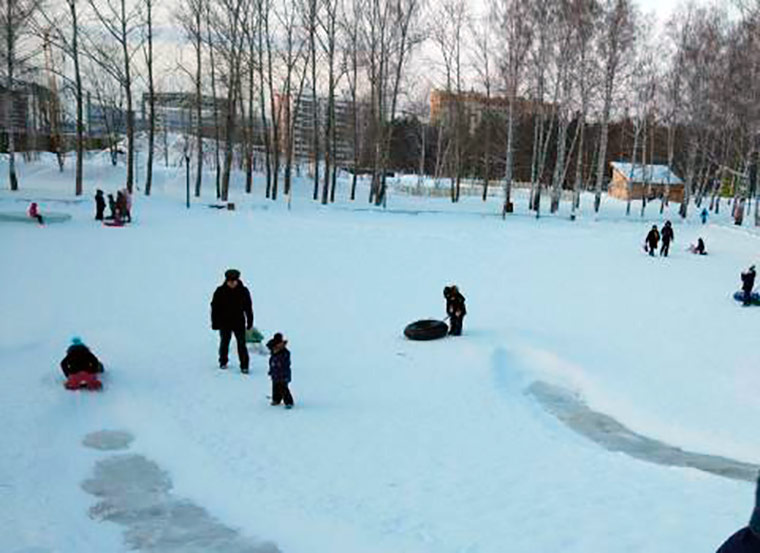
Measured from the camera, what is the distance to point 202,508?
616 centimetres

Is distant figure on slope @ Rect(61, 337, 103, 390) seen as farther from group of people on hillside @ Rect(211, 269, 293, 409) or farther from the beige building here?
the beige building

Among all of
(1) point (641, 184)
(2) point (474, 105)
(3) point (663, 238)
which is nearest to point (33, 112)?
(2) point (474, 105)

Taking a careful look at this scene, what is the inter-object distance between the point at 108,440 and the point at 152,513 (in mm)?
1834

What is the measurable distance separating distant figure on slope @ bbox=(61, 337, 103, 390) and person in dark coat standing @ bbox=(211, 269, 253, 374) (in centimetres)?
165

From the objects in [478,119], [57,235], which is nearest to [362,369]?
[57,235]

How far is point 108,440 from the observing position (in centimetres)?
753

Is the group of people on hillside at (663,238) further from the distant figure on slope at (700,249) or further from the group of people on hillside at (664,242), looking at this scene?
the distant figure on slope at (700,249)

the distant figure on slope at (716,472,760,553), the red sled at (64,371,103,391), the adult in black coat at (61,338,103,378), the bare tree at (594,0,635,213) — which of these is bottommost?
the red sled at (64,371,103,391)

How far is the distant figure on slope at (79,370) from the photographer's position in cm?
888

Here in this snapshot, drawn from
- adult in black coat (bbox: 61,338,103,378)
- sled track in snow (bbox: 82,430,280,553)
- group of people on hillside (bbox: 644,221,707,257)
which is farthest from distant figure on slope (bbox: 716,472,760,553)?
group of people on hillside (bbox: 644,221,707,257)

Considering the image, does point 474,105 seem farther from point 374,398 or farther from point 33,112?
point 374,398

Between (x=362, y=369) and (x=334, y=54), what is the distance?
3169cm

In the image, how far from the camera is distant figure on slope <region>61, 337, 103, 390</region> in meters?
8.88

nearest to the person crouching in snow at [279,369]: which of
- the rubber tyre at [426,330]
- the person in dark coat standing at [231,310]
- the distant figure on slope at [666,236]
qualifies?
the person in dark coat standing at [231,310]
